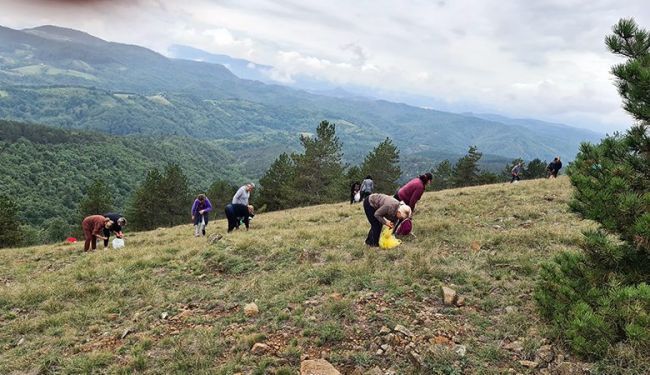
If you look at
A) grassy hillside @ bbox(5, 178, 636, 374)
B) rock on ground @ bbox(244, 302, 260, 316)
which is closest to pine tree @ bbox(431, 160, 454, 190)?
grassy hillside @ bbox(5, 178, 636, 374)

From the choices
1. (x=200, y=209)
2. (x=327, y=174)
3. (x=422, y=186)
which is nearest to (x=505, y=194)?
(x=422, y=186)

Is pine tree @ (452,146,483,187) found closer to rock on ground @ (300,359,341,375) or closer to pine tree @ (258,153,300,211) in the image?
pine tree @ (258,153,300,211)

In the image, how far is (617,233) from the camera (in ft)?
16.4

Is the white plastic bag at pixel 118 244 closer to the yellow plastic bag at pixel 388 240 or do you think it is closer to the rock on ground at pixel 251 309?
the rock on ground at pixel 251 309

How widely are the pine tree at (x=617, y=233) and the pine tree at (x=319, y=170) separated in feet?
132

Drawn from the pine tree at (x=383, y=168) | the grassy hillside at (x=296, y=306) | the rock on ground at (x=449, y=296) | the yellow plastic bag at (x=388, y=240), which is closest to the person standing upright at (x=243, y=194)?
the grassy hillside at (x=296, y=306)

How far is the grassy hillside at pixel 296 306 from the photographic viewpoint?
5688 mm

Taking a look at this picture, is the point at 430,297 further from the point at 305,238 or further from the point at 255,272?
the point at 305,238

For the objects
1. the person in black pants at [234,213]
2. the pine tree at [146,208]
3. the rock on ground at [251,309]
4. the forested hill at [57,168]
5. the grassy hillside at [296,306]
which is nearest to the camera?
the grassy hillside at [296,306]

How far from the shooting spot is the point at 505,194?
18.6 metres

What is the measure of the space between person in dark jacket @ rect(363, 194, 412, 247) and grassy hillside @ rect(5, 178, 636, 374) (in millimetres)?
637

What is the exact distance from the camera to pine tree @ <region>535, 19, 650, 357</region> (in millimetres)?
4438

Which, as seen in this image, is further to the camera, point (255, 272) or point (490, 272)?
point (255, 272)

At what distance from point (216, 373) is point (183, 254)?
663 centimetres
